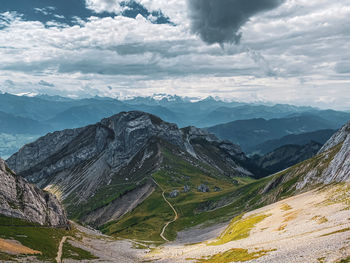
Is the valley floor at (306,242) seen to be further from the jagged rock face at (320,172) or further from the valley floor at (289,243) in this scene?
the jagged rock face at (320,172)

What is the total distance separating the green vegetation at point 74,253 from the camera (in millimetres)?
89062

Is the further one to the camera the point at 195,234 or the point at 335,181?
the point at 195,234

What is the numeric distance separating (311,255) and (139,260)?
65.6 metres

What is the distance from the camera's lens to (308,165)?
17788cm

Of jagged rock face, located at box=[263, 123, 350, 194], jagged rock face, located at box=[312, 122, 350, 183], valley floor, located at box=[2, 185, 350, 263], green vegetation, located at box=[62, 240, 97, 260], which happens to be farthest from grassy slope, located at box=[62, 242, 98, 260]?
jagged rock face, located at box=[312, 122, 350, 183]

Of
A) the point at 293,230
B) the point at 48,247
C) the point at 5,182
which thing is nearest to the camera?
the point at 293,230

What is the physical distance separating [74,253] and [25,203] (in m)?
44.1

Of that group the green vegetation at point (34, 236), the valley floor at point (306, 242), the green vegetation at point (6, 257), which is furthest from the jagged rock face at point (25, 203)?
the valley floor at point (306, 242)

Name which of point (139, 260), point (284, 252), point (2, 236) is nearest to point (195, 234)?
point (139, 260)

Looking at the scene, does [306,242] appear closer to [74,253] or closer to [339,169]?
[74,253]

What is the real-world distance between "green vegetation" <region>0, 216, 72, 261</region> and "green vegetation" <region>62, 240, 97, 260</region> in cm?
283

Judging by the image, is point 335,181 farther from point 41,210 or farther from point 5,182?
point 5,182

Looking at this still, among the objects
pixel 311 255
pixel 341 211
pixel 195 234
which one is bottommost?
pixel 195 234

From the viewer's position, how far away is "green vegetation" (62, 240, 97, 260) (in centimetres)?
8906
